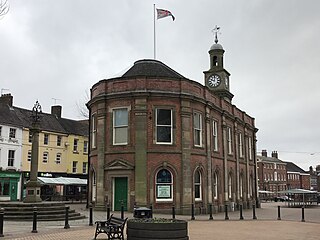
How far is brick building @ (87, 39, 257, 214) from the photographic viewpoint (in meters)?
24.4

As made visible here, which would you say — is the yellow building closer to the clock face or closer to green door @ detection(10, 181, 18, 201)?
green door @ detection(10, 181, 18, 201)

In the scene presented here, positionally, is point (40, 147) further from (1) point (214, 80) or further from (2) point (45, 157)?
(1) point (214, 80)

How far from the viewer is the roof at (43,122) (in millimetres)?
42156

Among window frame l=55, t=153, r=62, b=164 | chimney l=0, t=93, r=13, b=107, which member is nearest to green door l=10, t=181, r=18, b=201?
window frame l=55, t=153, r=62, b=164

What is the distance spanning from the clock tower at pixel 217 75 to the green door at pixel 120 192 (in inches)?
704

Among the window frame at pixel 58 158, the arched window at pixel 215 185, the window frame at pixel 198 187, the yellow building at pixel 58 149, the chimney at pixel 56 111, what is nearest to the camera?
the window frame at pixel 198 187

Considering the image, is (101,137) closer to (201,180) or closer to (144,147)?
(144,147)

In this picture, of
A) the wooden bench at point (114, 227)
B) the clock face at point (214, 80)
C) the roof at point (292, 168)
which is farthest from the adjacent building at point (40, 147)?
the roof at point (292, 168)

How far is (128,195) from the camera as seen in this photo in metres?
24.3

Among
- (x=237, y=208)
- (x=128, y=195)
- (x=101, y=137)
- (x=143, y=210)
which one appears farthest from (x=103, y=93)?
(x=237, y=208)

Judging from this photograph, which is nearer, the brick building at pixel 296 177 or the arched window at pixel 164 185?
the arched window at pixel 164 185

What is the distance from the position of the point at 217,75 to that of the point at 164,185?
18.2 metres

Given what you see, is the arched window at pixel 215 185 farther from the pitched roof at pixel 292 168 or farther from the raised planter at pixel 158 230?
the pitched roof at pixel 292 168

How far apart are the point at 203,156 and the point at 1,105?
26.1 metres
